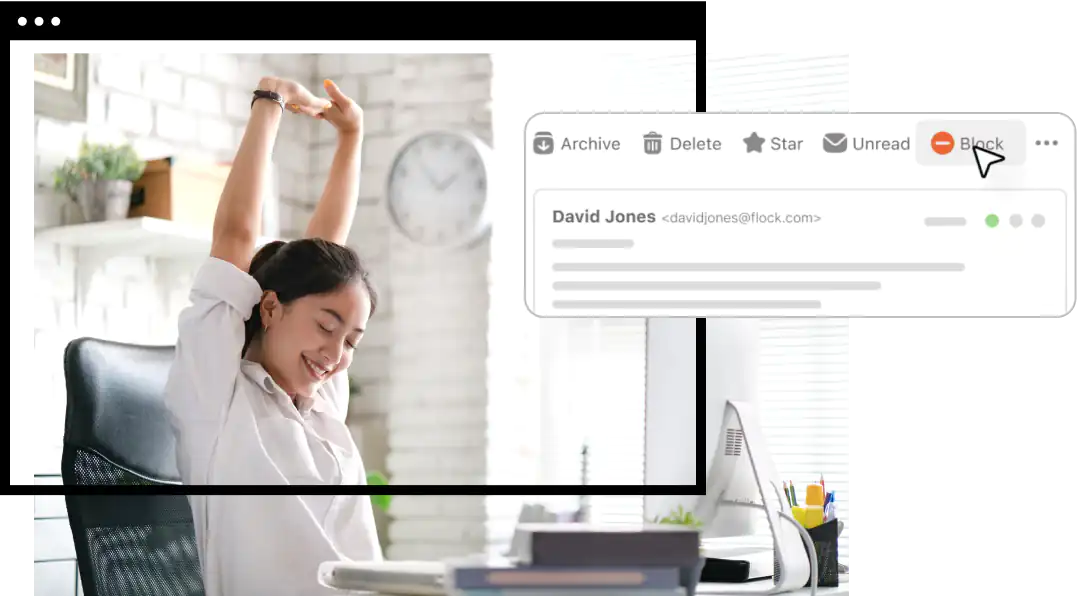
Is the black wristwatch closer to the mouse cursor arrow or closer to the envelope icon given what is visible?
the envelope icon

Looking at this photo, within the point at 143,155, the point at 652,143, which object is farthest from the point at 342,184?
the point at 652,143

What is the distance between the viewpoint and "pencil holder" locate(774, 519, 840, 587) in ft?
4.70

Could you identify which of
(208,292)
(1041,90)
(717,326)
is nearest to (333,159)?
(208,292)

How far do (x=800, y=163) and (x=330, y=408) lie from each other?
0.70 metres

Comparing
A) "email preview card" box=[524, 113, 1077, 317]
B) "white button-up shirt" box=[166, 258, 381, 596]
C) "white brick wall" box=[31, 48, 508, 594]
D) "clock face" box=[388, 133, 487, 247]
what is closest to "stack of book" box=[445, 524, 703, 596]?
"email preview card" box=[524, 113, 1077, 317]

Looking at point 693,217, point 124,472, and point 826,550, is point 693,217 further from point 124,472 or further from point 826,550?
point 124,472

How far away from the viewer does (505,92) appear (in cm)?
228

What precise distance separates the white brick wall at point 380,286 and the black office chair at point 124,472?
4 centimetres

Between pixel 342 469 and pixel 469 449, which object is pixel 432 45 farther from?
pixel 469 449

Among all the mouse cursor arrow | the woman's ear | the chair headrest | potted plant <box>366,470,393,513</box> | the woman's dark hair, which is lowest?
potted plant <box>366,470,393,513</box>

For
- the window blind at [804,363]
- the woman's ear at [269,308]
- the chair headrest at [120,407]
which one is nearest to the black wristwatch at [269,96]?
the woman's ear at [269,308]

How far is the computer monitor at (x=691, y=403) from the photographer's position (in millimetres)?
1586

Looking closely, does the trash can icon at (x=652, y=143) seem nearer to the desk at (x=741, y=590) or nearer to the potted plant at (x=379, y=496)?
the desk at (x=741, y=590)

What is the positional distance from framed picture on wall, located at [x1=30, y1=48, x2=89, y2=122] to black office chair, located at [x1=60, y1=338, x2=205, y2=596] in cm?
36
